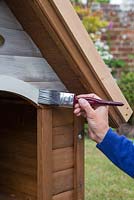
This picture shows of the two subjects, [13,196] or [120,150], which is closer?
[120,150]

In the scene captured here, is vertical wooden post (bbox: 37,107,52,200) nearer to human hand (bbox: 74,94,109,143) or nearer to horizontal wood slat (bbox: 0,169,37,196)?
horizontal wood slat (bbox: 0,169,37,196)

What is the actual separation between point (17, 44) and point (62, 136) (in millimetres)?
450

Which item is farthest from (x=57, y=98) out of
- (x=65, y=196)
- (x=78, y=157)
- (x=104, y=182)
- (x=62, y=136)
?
(x=104, y=182)

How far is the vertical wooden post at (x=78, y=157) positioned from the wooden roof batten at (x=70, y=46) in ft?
0.53

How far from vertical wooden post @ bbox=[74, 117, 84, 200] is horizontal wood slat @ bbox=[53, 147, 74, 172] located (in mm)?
22

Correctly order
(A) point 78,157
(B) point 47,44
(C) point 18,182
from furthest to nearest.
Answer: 1. (C) point 18,182
2. (A) point 78,157
3. (B) point 47,44

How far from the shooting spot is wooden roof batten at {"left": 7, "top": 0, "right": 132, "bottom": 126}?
178cm

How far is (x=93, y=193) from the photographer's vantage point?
3594 millimetres

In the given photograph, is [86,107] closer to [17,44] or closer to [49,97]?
[49,97]

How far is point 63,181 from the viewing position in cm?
211

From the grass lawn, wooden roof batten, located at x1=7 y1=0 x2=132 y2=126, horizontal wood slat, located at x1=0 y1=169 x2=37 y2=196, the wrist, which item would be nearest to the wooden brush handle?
the wrist

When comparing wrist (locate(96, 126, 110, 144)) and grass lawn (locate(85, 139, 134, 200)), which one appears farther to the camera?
grass lawn (locate(85, 139, 134, 200))

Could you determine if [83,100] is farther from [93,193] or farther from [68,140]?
[93,193]

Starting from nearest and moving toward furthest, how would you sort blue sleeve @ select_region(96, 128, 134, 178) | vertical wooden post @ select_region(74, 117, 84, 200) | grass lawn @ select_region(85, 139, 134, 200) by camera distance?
1. blue sleeve @ select_region(96, 128, 134, 178)
2. vertical wooden post @ select_region(74, 117, 84, 200)
3. grass lawn @ select_region(85, 139, 134, 200)
